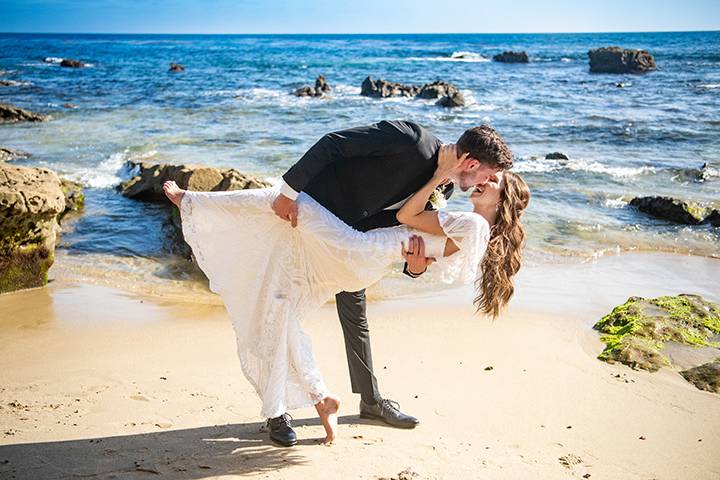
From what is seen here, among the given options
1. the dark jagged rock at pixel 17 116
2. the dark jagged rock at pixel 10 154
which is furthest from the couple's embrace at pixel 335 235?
the dark jagged rock at pixel 17 116

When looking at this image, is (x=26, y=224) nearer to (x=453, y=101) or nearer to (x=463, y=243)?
(x=463, y=243)

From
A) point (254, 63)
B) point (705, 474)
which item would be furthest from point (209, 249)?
point (254, 63)

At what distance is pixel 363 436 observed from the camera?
3.96 m

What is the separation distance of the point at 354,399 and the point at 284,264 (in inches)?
49.8

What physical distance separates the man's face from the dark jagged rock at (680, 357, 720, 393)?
2.64 m

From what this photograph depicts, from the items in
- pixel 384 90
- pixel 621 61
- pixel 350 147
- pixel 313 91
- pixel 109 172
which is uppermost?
pixel 621 61

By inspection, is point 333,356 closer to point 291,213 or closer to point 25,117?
point 291,213

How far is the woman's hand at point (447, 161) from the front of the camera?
3465mm

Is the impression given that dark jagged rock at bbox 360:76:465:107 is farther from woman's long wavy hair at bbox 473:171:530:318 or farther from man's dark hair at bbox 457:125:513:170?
man's dark hair at bbox 457:125:513:170

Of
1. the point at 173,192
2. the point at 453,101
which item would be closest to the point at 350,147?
the point at 173,192

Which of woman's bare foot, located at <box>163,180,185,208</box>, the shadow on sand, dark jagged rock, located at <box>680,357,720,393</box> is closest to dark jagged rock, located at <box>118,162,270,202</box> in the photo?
woman's bare foot, located at <box>163,180,185,208</box>

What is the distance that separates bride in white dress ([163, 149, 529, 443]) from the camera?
11.8ft

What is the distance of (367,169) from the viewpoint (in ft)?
11.8

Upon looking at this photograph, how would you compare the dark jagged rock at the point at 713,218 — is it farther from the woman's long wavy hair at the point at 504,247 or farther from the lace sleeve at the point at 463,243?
the lace sleeve at the point at 463,243
